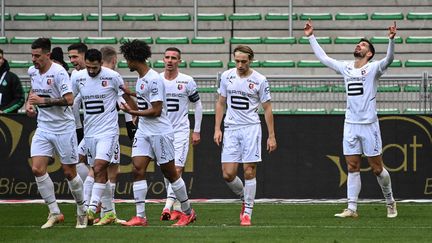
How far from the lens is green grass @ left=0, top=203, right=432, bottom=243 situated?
12891 mm

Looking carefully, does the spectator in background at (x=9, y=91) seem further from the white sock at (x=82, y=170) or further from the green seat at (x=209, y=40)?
the green seat at (x=209, y=40)

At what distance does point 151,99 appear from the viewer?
13906 millimetres

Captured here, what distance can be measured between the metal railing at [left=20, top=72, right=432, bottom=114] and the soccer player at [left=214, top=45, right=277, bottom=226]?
5830 mm

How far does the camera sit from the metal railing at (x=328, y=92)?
809 inches

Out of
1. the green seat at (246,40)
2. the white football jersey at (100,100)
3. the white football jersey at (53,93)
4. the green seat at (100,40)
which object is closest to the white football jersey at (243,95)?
the white football jersey at (100,100)

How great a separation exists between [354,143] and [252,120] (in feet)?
6.78

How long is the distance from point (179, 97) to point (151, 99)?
8.66 feet

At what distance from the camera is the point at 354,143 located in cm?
1642

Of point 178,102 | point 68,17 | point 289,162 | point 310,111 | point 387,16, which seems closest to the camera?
point 178,102

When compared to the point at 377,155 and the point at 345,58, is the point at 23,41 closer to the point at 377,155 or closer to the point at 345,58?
the point at 345,58

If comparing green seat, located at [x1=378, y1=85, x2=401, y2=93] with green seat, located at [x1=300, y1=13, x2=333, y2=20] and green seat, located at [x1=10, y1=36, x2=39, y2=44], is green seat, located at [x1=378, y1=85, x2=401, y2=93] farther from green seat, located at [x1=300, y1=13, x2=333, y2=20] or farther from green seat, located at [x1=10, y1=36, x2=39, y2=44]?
green seat, located at [x1=10, y1=36, x2=39, y2=44]

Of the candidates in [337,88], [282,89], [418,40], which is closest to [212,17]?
[418,40]

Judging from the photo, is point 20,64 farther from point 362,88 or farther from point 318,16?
point 362,88

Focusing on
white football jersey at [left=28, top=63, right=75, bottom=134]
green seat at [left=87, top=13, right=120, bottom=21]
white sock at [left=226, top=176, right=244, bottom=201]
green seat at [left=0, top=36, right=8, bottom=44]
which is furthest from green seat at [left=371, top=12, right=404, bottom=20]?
white football jersey at [left=28, top=63, right=75, bottom=134]
